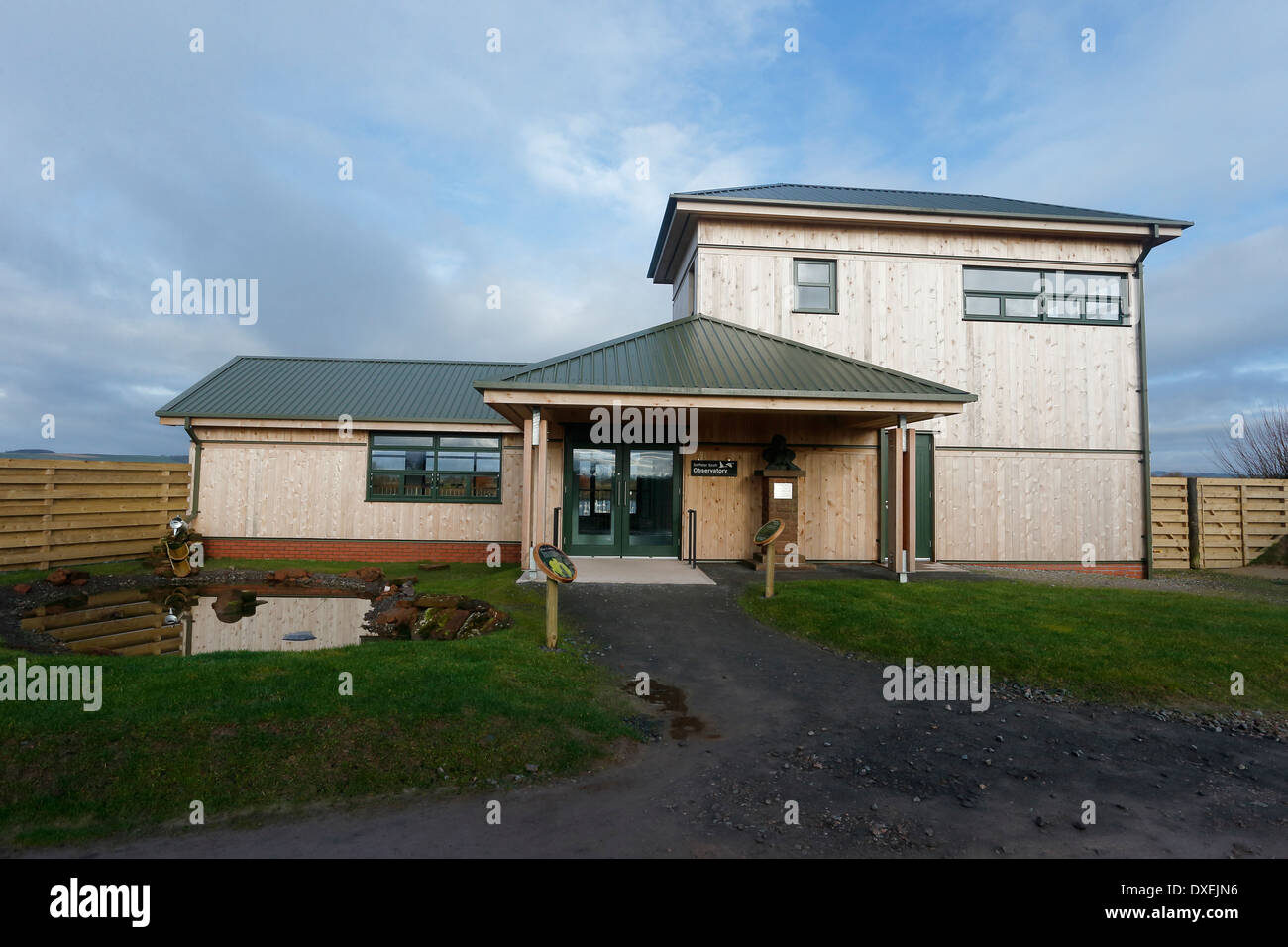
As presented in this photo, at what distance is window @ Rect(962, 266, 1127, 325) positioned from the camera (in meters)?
14.3

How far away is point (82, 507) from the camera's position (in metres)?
13.5

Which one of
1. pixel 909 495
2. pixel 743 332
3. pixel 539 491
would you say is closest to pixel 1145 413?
pixel 909 495

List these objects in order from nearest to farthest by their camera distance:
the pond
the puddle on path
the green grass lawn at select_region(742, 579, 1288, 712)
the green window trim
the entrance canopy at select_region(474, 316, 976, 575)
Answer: the puddle on path, the green grass lawn at select_region(742, 579, 1288, 712), the pond, the entrance canopy at select_region(474, 316, 976, 575), the green window trim

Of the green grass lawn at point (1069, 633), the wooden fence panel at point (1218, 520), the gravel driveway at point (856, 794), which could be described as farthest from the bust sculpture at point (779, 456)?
the wooden fence panel at point (1218, 520)

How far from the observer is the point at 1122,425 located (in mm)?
14320

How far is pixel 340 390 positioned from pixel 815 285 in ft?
38.5

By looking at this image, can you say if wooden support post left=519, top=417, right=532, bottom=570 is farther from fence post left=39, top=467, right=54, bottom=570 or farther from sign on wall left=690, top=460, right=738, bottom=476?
fence post left=39, top=467, right=54, bottom=570

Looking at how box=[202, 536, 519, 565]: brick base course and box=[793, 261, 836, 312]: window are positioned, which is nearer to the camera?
box=[793, 261, 836, 312]: window

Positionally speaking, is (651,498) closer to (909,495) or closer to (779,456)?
(779,456)

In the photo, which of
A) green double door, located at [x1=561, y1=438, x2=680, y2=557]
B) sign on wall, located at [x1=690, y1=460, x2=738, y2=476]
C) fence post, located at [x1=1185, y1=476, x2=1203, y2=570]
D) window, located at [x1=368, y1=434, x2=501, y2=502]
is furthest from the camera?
window, located at [x1=368, y1=434, x2=501, y2=502]

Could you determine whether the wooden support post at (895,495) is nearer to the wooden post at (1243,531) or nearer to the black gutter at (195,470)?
Result: the wooden post at (1243,531)

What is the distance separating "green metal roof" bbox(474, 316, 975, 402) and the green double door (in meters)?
2.62

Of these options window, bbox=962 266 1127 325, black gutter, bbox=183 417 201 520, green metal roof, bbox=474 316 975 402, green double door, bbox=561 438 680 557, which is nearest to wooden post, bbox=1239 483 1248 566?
window, bbox=962 266 1127 325

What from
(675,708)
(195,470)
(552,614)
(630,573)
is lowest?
(675,708)
